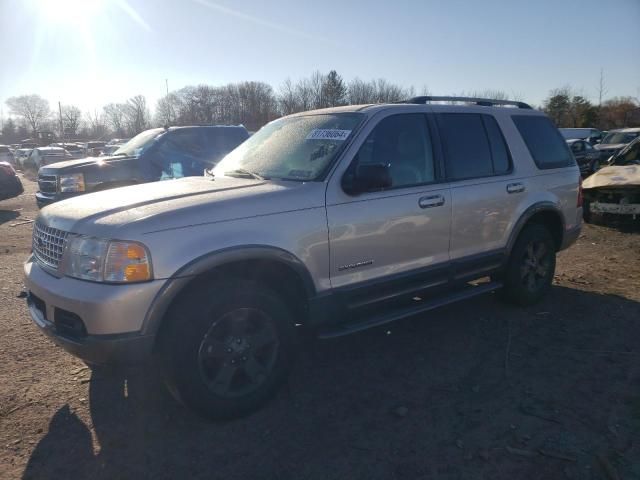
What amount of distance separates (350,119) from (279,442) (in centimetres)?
240

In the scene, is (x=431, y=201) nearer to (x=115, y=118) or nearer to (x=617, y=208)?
(x=617, y=208)

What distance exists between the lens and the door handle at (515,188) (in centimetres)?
471

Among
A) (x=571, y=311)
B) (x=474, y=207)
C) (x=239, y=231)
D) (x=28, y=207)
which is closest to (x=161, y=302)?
(x=239, y=231)

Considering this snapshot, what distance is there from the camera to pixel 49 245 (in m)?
3.27

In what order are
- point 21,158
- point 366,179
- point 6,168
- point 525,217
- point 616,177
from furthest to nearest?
point 21,158
point 6,168
point 616,177
point 525,217
point 366,179

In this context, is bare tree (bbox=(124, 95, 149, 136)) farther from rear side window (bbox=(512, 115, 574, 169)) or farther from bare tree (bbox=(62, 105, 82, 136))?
rear side window (bbox=(512, 115, 574, 169))

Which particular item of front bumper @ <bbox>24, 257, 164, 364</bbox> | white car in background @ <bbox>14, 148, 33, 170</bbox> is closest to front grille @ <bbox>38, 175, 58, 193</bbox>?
front bumper @ <bbox>24, 257, 164, 364</bbox>

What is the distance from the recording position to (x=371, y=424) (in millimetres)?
3176

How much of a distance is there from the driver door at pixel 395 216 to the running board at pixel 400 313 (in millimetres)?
195

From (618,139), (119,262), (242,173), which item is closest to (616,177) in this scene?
(242,173)

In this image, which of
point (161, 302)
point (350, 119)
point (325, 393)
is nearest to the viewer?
point (161, 302)

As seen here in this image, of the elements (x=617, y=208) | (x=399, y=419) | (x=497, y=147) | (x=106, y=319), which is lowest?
(x=399, y=419)

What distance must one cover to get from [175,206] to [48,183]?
22.7 feet

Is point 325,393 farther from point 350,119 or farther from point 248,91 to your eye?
point 248,91
